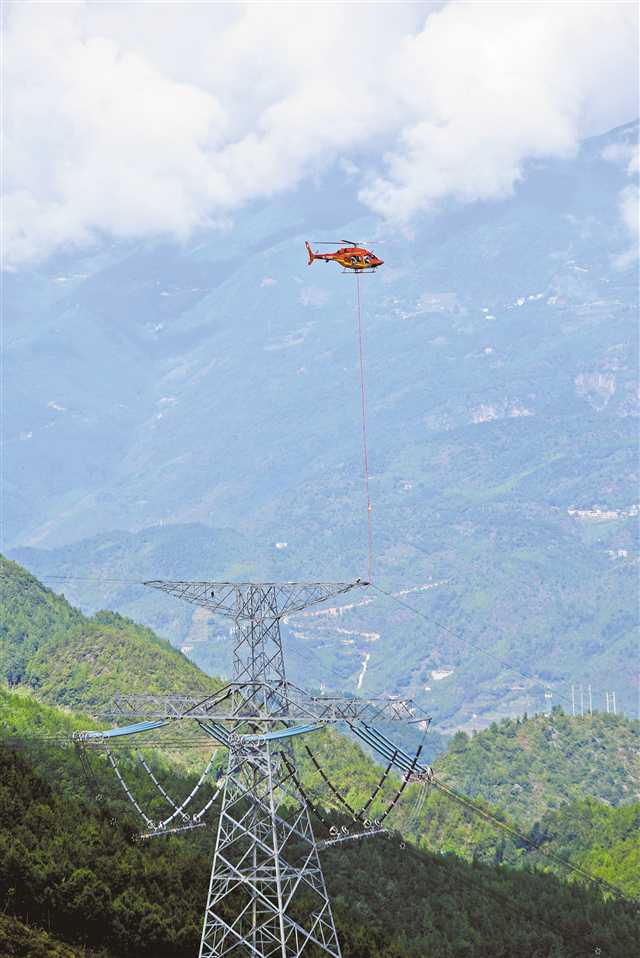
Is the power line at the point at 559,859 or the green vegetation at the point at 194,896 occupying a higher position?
the power line at the point at 559,859

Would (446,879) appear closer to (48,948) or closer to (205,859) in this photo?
(205,859)

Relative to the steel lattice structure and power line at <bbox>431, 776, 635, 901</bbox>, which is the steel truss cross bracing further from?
power line at <bbox>431, 776, 635, 901</bbox>

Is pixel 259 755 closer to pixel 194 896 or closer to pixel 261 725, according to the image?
pixel 261 725

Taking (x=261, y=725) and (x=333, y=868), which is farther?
(x=333, y=868)

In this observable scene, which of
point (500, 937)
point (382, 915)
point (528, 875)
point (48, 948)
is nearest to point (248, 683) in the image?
point (48, 948)

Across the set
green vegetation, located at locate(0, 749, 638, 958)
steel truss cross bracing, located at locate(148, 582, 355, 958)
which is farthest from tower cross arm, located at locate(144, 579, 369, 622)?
green vegetation, located at locate(0, 749, 638, 958)

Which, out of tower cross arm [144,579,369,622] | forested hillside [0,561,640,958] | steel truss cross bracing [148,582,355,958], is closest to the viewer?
steel truss cross bracing [148,582,355,958]

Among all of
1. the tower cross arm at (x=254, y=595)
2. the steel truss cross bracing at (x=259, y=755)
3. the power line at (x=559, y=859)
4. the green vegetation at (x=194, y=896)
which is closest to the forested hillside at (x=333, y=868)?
the green vegetation at (x=194, y=896)

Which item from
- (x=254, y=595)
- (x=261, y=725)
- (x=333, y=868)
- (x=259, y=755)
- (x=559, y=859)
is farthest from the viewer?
(x=559, y=859)

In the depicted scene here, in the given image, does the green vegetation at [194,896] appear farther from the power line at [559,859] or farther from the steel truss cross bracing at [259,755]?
the steel truss cross bracing at [259,755]

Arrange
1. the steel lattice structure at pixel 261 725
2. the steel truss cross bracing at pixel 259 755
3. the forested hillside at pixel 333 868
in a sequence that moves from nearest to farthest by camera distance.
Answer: the steel lattice structure at pixel 261 725 < the steel truss cross bracing at pixel 259 755 < the forested hillside at pixel 333 868

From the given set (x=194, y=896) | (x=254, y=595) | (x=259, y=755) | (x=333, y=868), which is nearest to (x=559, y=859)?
(x=333, y=868)
